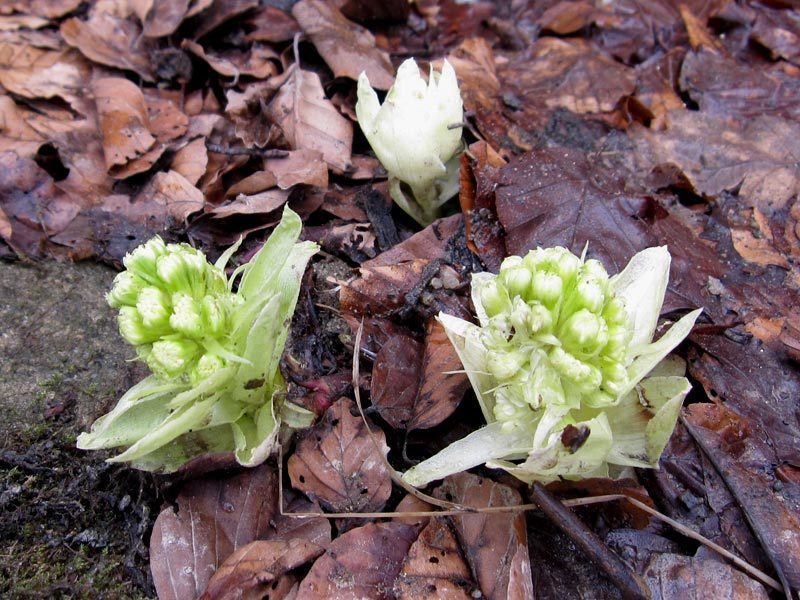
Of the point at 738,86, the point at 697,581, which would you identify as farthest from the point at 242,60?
the point at 697,581

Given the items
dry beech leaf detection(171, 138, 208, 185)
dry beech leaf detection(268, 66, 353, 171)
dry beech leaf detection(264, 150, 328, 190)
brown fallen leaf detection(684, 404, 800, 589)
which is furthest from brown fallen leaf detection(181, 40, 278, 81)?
brown fallen leaf detection(684, 404, 800, 589)

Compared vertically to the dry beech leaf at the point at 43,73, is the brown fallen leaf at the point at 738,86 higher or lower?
higher

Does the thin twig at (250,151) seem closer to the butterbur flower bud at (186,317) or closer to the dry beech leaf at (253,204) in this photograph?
the dry beech leaf at (253,204)

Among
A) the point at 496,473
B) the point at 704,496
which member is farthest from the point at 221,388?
the point at 704,496

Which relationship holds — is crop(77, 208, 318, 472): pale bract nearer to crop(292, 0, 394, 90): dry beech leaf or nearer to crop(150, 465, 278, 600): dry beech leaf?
crop(150, 465, 278, 600): dry beech leaf

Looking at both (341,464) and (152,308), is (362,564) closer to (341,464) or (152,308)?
(341,464)

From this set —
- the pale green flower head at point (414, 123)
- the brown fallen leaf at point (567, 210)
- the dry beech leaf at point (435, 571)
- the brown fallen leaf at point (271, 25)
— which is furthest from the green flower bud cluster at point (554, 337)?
the brown fallen leaf at point (271, 25)
